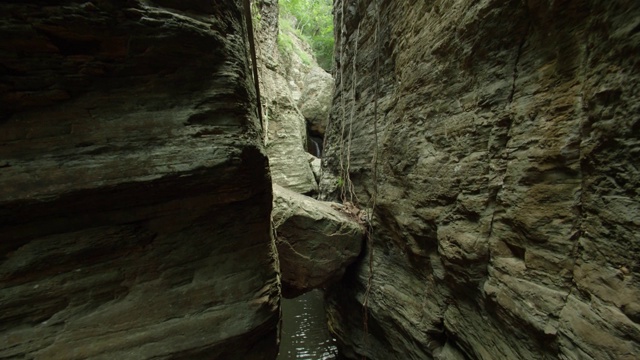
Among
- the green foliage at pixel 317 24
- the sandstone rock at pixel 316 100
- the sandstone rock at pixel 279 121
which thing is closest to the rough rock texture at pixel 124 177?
the sandstone rock at pixel 279 121

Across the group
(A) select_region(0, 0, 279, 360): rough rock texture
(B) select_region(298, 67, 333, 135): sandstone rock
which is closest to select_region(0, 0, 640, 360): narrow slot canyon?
(A) select_region(0, 0, 279, 360): rough rock texture

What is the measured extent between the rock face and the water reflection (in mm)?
1339

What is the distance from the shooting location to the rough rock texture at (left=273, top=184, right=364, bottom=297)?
159 inches

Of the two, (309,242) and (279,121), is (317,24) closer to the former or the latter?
(279,121)

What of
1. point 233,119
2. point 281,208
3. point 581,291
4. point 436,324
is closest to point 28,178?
point 233,119

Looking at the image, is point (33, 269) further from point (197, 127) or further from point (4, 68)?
point (197, 127)

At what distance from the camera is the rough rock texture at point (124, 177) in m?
1.67

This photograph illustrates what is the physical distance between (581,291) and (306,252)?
121 inches

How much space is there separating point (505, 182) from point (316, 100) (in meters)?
11.5

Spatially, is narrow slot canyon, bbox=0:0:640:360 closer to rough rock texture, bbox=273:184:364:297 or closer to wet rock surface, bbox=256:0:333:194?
rough rock texture, bbox=273:184:364:297

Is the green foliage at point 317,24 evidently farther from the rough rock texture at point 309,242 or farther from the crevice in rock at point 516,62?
the crevice in rock at point 516,62

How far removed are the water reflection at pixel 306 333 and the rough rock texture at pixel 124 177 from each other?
3.50 metres

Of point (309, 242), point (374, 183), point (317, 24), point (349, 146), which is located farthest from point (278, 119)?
point (317, 24)

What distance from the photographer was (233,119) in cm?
210
